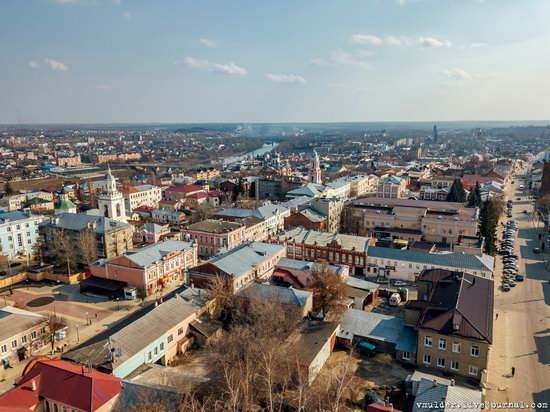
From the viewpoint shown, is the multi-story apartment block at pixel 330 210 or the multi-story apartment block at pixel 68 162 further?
the multi-story apartment block at pixel 68 162

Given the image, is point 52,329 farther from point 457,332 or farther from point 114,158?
point 114,158

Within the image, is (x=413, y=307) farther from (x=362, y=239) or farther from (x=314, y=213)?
(x=314, y=213)

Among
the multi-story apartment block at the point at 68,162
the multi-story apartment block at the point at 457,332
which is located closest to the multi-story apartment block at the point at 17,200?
the multi-story apartment block at the point at 457,332

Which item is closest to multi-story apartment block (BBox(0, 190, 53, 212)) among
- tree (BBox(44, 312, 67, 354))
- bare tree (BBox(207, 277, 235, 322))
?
tree (BBox(44, 312, 67, 354))

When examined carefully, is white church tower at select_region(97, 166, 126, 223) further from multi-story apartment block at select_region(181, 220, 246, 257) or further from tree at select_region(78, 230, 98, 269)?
multi-story apartment block at select_region(181, 220, 246, 257)

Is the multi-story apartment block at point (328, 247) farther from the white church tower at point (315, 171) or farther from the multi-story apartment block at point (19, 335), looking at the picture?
the white church tower at point (315, 171)
